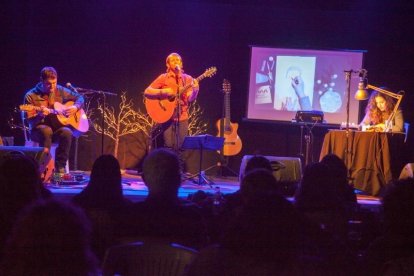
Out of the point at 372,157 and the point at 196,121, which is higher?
the point at 196,121

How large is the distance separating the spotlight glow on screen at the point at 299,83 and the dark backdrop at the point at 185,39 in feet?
0.87

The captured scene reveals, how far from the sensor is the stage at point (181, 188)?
A: 20.1 feet

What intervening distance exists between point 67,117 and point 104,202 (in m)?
4.92

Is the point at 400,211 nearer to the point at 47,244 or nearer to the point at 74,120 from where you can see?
the point at 47,244

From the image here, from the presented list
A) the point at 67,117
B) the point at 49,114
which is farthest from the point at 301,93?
the point at 49,114

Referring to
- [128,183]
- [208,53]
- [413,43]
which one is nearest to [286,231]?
[128,183]

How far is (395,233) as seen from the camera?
8.40 ft

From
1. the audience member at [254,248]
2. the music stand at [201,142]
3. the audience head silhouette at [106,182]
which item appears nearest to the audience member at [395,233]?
the audience member at [254,248]

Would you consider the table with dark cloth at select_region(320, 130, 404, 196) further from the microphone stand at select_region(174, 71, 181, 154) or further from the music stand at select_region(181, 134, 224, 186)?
the microphone stand at select_region(174, 71, 181, 154)

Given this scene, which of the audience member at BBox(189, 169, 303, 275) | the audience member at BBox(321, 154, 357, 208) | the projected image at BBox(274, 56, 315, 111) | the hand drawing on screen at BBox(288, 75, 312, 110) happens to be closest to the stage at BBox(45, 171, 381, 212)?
the audience member at BBox(321, 154, 357, 208)

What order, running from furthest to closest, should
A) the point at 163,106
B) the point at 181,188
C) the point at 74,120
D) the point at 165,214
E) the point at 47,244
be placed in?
the point at 163,106
the point at 74,120
the point at 181,188
the point at 165,214
the point at 47,244

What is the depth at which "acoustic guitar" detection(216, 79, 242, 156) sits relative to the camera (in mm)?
9070

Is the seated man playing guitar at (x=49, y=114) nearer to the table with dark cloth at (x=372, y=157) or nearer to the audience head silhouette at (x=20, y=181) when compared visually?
the table with dark cloth at (x=372, y=157)

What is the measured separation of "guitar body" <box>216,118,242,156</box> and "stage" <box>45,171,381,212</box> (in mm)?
509
